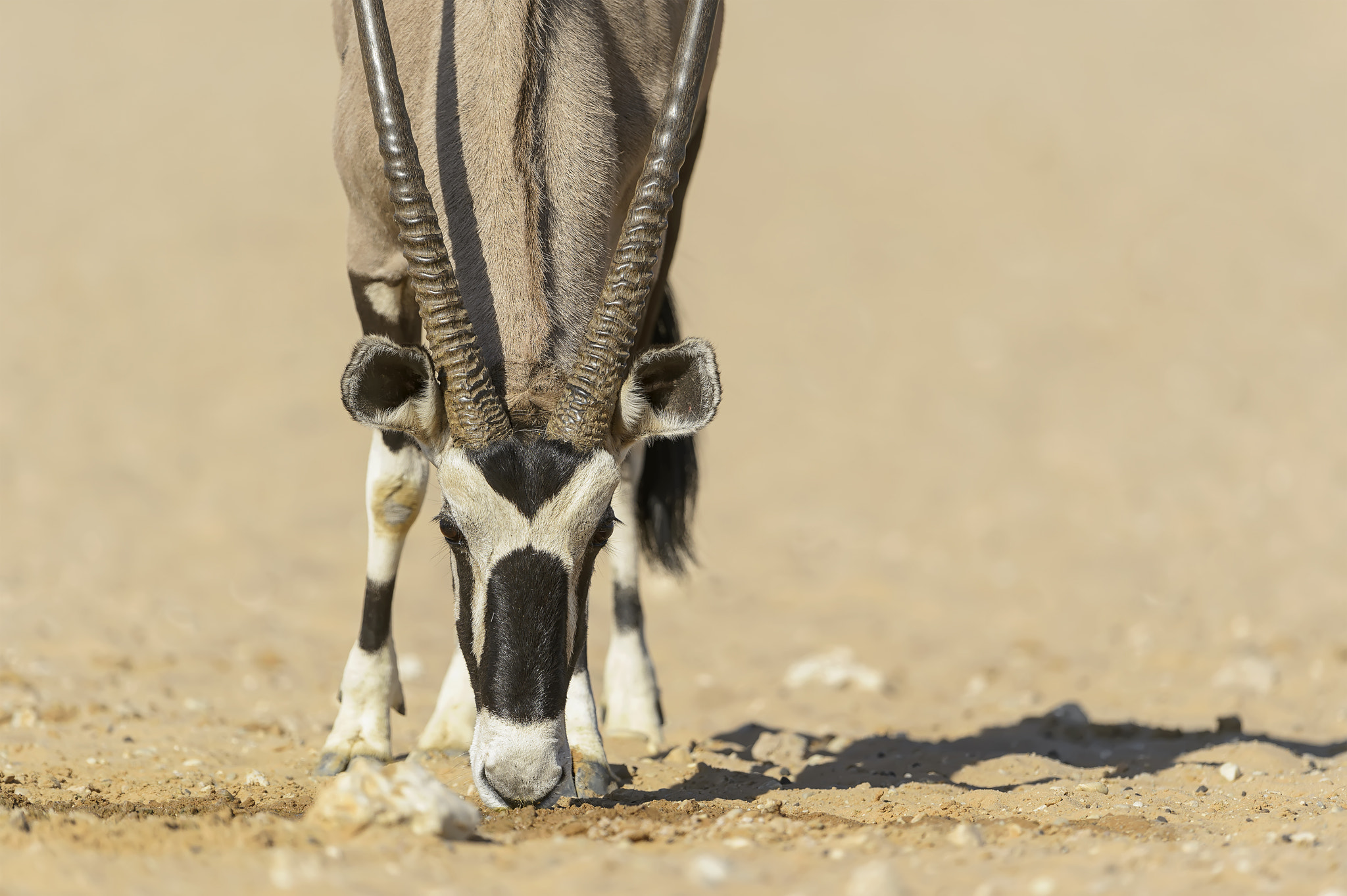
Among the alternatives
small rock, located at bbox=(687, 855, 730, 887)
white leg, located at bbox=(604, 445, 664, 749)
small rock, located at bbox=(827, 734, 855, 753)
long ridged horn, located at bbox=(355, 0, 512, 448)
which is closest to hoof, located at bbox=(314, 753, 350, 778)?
white leg, located at bbox=(604, 445, 664, 749)

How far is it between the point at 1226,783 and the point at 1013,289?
572 inches

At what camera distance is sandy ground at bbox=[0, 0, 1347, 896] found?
13.3 feet

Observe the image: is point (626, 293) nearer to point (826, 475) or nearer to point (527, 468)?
point (527, 468)

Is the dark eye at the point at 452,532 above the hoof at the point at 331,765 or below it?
above

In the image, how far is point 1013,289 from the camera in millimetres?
19297

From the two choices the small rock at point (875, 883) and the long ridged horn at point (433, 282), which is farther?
the long ridged horn at point (433, 282)

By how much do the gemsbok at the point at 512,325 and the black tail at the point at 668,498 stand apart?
56.3 inches

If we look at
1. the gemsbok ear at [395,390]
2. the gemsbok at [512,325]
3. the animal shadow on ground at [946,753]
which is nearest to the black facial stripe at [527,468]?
the gemsbok at [512,325]

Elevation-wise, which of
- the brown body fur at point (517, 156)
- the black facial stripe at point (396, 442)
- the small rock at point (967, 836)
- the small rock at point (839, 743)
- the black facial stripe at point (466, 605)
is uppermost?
the brown body fur at point (517, 156)

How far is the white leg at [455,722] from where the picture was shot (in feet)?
20.4

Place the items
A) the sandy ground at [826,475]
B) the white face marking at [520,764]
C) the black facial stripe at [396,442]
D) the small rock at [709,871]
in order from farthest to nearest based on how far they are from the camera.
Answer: the black facial stripe at [396,442] < the white face marking at [520,764] < the sandy ground at [826,475] < the small rock at [709,871]

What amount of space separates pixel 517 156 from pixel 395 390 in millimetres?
1016

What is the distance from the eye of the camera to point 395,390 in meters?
4.69

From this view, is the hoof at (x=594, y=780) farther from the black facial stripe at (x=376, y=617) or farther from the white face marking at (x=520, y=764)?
the black facial stripe at (x=376, y=617)
